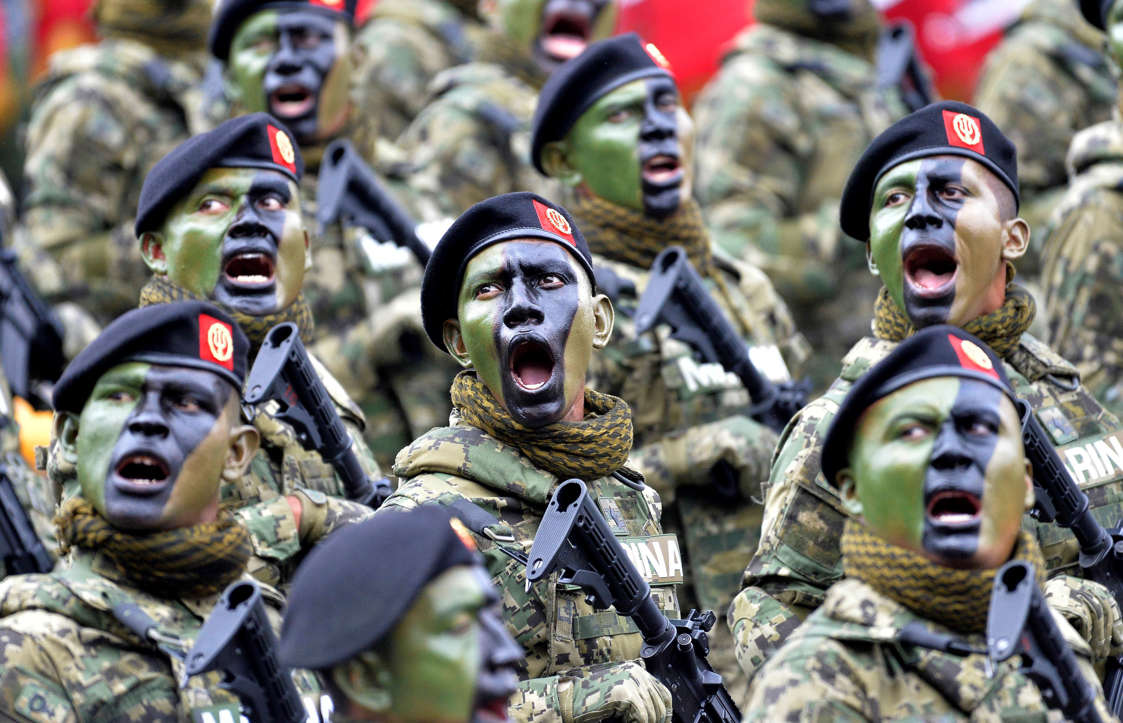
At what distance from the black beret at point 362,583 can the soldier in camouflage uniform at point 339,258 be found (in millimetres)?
5572

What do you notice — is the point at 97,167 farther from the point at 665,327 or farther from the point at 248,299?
the point at 248,299

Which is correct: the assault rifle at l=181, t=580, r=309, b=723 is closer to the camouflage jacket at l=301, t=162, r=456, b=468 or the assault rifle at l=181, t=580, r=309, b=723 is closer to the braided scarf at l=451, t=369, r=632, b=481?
the braided scarf at l=451, t=369, r=632, b=481

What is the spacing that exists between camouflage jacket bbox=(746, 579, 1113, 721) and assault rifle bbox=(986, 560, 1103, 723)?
114 mm

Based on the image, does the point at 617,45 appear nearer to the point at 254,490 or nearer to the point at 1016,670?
the point at 254,490

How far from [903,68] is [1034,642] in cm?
770

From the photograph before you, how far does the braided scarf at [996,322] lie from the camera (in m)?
8.56

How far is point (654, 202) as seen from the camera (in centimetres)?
1075

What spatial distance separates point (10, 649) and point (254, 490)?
5.59 ft

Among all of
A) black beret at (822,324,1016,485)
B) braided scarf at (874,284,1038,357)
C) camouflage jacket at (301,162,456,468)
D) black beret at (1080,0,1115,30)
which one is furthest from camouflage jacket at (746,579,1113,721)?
black beret at (1080,0,1115,30)

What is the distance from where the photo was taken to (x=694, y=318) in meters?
10.1

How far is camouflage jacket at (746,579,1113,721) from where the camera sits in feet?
21.8

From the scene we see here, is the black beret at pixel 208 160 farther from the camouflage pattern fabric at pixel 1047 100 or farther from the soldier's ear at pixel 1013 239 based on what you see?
the camouflage pattern fabric at pixel 1047 100

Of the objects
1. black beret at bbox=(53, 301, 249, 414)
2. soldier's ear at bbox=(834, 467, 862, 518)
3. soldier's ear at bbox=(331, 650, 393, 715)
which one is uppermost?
soldier's ear at bbox=(834, 467, 862, 518)

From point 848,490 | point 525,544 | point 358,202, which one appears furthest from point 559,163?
point 848,490
